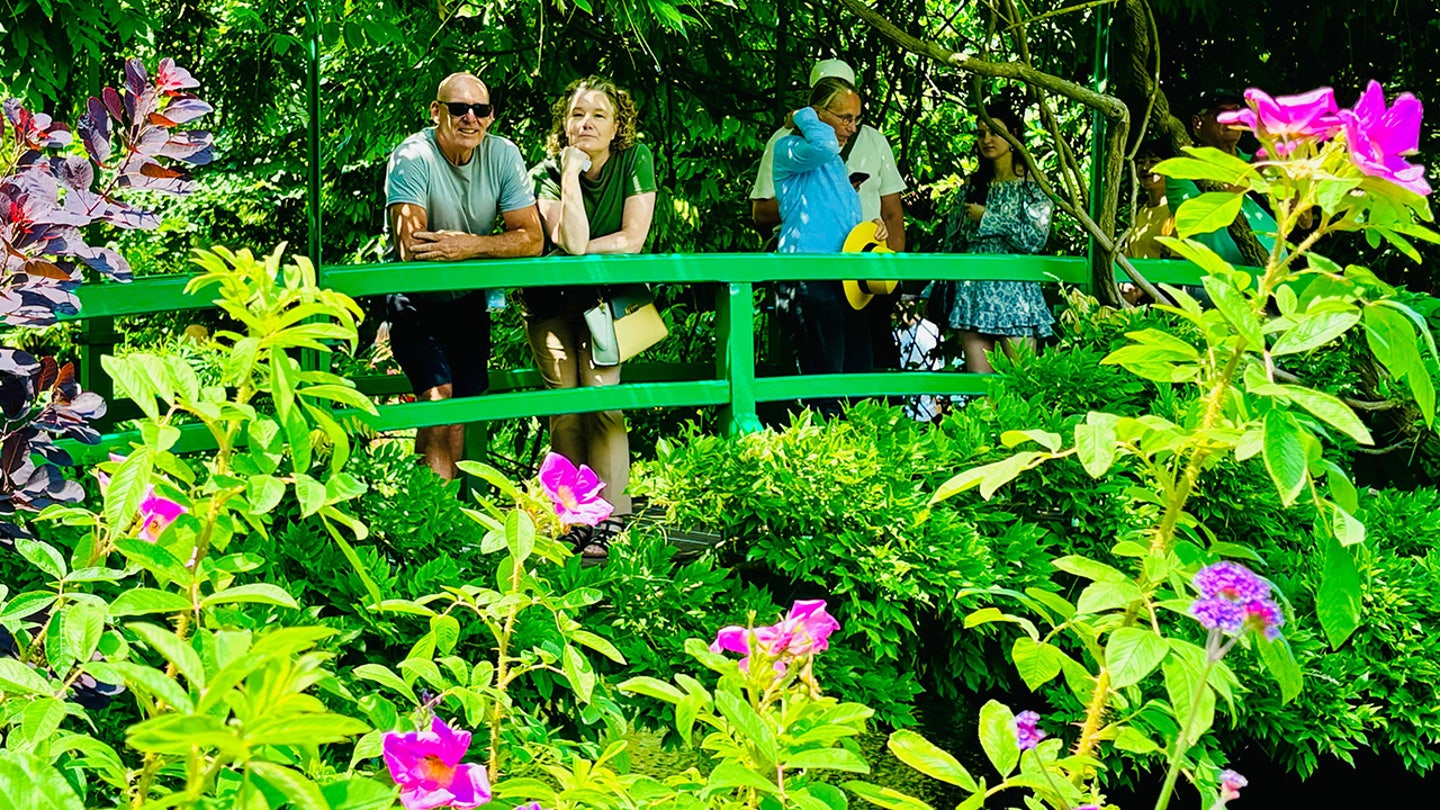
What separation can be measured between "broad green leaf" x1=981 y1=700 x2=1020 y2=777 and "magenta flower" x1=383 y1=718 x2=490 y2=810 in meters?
0.48

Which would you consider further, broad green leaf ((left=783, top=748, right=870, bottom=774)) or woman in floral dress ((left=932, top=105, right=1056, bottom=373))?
woman in floral dress ((left=932, top=105, right=1056, bottom=373))

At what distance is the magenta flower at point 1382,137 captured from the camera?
1.40 m

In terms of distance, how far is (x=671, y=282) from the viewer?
4102 mm

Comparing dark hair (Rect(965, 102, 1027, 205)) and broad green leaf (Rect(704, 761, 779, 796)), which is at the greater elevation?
dark hair (Rect(965, 102, 1027, 205))

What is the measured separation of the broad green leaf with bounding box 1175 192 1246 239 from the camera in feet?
4.85

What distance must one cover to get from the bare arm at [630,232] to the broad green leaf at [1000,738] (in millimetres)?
2982

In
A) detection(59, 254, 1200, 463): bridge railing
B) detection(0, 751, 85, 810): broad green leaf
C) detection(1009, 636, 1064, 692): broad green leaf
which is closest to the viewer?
detection(0, 751, 85, 810): broad green leaf

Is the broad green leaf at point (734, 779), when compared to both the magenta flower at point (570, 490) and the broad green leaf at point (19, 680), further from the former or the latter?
the broad green leaf at point (19, 680)

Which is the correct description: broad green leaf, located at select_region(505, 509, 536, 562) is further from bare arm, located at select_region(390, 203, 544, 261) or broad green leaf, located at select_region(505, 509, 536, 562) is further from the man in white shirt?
the man in white shirt

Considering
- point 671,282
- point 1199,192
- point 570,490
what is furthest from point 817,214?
point 570,490

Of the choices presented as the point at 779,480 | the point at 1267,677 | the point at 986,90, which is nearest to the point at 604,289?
the point at 779,480

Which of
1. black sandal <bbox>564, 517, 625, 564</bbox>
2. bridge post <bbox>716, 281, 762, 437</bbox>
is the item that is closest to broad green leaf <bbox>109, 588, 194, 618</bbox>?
black sandal <bbox>564, 517, 625, 564</bbox>

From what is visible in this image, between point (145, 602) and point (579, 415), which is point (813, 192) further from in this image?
point (145, 602)

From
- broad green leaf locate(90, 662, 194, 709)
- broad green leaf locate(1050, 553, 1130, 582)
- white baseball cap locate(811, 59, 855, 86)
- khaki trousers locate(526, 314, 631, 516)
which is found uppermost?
white baseball cap locate(811, 59, 855, 86)
